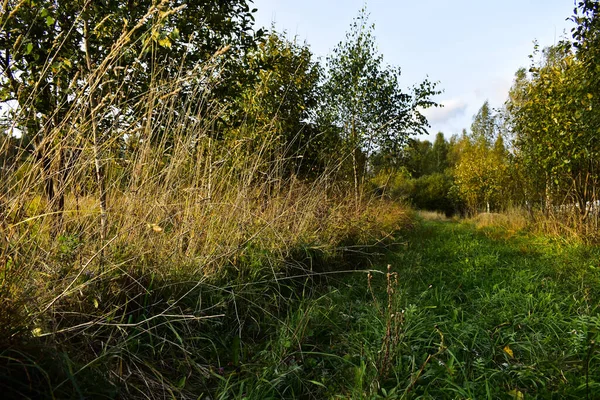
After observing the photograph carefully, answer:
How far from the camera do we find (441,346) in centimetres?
149

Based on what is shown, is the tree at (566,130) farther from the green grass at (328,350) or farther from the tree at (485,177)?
the tree at (485,177)

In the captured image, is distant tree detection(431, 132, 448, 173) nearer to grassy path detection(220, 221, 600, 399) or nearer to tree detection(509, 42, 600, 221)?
tree detection(509, 42, 600, 221)

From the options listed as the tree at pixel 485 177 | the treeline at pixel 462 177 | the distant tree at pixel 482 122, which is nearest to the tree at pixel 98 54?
the treeline at pixel 462 177

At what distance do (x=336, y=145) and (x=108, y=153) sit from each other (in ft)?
21.6

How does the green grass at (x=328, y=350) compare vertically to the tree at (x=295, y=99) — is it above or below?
below

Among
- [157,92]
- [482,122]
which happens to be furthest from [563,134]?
[482,122]

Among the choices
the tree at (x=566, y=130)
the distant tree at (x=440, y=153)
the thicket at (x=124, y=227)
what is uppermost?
the distant tree at (x=440, y=153)

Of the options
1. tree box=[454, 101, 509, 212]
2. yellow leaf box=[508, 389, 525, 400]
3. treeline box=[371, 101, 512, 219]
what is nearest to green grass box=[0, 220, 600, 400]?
yellow leaf box=[508, 389, 525, 400]

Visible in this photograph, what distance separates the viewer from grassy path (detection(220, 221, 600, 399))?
4.65 ft

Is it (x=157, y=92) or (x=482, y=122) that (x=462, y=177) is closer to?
(x=482, y=122)

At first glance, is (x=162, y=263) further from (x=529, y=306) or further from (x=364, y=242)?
(x=364, y=242)

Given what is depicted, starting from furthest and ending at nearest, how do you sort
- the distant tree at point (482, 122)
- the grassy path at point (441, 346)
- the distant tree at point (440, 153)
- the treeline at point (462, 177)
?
the distant tree at point (440, 153) → the distant tree at point (482, 122) → the treeline at point (462, 177) → the grassy path at point (441, 346)

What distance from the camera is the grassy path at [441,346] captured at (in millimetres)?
1417

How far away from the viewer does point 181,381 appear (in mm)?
1399
